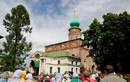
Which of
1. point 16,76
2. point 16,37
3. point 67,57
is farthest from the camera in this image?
point 67,57

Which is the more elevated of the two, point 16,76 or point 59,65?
point 59,65

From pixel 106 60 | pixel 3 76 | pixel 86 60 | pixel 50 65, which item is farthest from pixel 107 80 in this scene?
pixel 86 60

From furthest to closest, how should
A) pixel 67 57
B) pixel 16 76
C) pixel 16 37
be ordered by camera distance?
pixel 67 57 < pixel 16 37 < pixel 16 76

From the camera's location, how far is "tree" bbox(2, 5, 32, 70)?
42.1m

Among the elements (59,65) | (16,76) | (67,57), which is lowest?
(16,76)

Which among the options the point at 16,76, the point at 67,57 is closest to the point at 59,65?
the point at 67,57

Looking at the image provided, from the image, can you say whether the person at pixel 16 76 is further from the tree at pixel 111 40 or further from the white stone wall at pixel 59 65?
the white stone wall at pixel 59 65

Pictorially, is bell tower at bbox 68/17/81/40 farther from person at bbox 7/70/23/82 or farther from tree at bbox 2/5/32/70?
person at bbox 7/70/23/82

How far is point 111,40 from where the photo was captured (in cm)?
4603

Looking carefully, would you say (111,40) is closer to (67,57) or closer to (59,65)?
(67,57)

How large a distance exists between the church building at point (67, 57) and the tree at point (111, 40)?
11.6 meters

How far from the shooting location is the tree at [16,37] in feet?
138

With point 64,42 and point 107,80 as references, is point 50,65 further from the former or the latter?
point 107,80

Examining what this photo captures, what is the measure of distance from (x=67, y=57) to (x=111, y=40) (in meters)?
17.7
